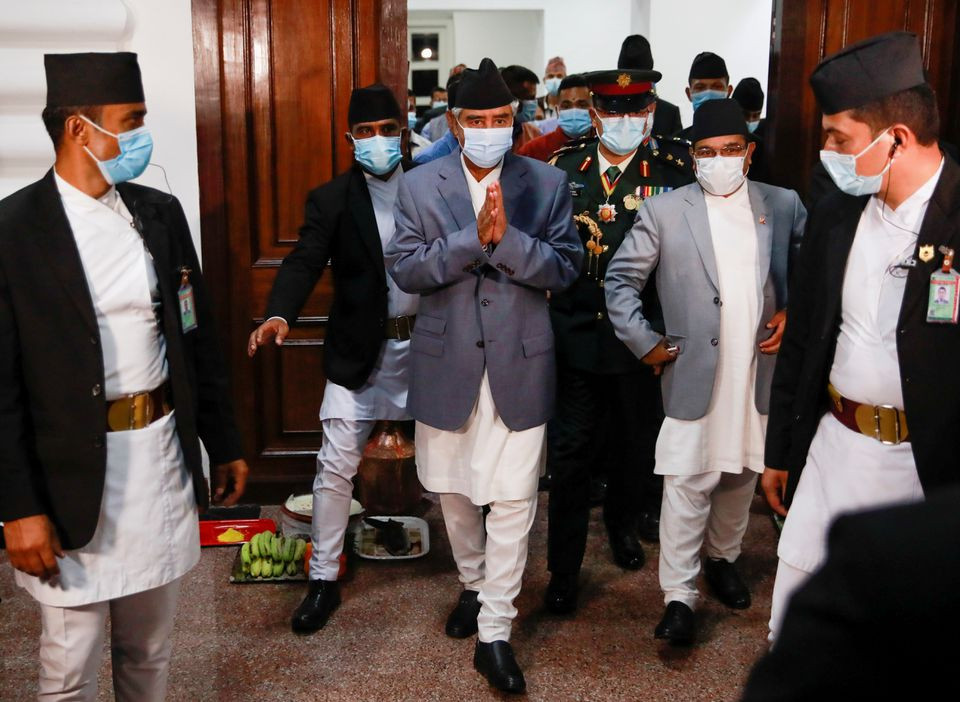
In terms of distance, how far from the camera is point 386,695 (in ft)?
10.2

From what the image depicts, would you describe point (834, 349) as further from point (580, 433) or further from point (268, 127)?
point (268, 127)

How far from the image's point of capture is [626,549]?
403 cm

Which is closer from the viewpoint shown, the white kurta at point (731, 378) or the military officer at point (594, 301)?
the white kurta at point (731, 378)

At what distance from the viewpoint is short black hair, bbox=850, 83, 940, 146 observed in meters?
2.24

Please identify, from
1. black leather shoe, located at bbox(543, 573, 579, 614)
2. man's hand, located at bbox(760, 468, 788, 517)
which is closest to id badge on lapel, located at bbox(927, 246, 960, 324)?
man's hand, located at bbox(760, 468, 788, 517)

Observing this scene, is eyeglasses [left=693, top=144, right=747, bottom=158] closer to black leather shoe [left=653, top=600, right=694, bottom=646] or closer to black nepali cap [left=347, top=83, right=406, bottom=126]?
black nepali cap [left=347, top=83, right=406, bottom=126]

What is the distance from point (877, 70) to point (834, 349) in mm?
610

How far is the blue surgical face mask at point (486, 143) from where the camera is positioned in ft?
10.3

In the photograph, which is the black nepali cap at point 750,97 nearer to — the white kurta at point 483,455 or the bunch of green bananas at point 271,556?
the white kurta at point 483,455

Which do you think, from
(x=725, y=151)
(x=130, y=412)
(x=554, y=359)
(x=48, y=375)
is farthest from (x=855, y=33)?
(x=48, y=375)

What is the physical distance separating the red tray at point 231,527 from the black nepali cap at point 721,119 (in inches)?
86.8

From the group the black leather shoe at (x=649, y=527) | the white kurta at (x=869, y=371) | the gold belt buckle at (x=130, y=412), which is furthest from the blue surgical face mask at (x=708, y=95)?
the gold belt buckle at (x=130, y=412)

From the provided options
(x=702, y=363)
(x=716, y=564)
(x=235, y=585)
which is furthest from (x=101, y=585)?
(x=716, y=564)

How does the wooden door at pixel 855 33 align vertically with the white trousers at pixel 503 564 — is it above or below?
above
